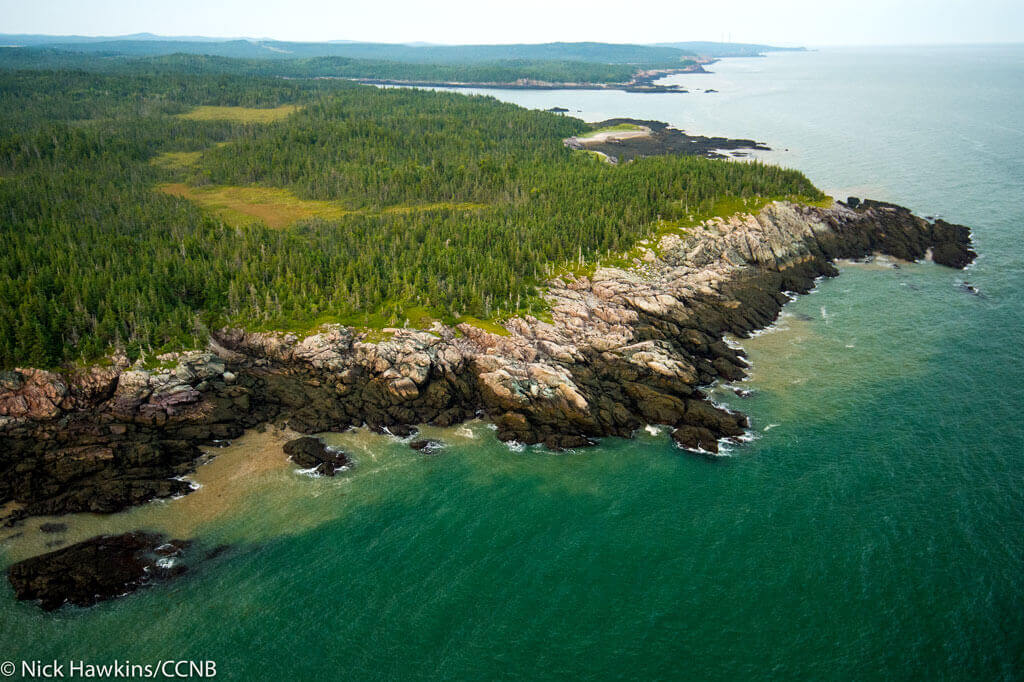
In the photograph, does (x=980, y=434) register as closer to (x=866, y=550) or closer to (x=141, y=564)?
(x=866, y=550)

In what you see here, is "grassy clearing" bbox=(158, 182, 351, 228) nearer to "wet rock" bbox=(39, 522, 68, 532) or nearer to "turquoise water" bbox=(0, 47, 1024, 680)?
"turquoise water" bbox=(0, 47, 1024, 680)

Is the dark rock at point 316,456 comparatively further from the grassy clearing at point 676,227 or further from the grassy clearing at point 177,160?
the grassy clearing at point 177,160

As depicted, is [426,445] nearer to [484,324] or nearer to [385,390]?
[385,390]

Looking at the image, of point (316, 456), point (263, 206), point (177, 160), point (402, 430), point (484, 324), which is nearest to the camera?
point (316, 456)

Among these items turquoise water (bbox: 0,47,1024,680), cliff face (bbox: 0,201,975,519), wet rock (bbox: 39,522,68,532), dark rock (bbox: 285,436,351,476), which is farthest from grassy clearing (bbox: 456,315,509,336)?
wet rock (bbox: 39,522,68,532)

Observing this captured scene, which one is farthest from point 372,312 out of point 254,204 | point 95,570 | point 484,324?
point 254,204

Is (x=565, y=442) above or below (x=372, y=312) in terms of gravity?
below

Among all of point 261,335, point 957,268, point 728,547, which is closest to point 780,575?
point 728,547
